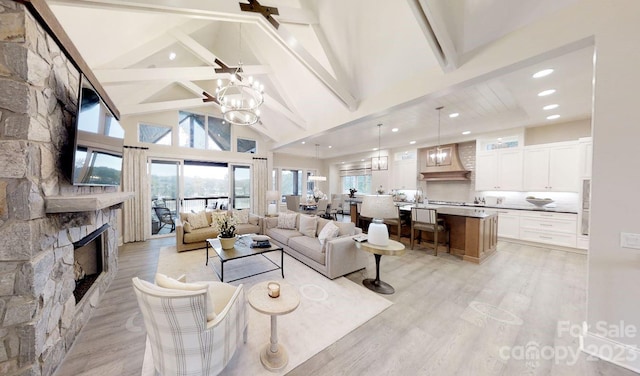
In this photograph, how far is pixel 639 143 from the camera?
1652 mm

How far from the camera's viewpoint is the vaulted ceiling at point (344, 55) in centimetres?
232

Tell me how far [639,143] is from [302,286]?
11.7ft

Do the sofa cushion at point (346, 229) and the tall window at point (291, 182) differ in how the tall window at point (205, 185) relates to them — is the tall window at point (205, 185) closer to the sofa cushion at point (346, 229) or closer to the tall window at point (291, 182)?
the tall window at point (291, 182)

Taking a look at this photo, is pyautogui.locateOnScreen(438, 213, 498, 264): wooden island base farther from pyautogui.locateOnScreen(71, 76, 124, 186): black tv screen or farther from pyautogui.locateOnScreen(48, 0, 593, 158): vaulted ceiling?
pyautogui.locateOnScreen(71, 76, 124, 186): black tv screen

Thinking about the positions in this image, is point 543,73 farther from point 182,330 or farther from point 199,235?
point 199,235

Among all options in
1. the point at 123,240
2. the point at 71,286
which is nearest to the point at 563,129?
the point at 71,286

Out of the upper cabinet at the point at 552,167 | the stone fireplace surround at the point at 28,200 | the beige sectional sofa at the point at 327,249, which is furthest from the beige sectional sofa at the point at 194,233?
the upper cabinet at the point at 552,167

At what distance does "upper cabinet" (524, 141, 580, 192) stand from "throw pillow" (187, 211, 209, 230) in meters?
7.91

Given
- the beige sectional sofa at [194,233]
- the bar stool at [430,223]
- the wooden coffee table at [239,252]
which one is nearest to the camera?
the wooden coffee table at [239,252]

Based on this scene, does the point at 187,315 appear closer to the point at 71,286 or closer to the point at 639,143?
the point at 71,286

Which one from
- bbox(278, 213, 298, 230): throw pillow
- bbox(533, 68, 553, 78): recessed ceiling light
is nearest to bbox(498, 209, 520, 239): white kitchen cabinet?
bbox(533, 68, 553, 78): recessed ceiling light

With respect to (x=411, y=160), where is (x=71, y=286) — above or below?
below

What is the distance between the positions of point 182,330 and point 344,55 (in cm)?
398

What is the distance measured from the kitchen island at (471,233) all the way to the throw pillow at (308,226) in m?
2.68
